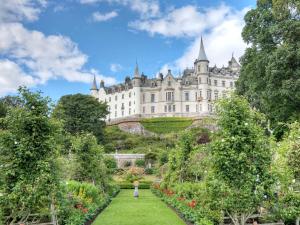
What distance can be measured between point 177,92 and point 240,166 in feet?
244

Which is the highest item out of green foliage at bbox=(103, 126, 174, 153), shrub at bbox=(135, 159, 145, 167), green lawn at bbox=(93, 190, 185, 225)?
green foliage at bbox=(103, 126, 174, 153)

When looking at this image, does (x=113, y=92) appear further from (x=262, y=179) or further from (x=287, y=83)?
(x=262, y=179)

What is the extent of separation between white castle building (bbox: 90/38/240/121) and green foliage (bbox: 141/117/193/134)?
388 cm

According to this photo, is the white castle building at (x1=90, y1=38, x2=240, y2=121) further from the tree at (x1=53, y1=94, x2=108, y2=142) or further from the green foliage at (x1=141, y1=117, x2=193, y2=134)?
the tree at (x1=53, y1=94, x2=108, y2=142)

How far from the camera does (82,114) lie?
5981 cm

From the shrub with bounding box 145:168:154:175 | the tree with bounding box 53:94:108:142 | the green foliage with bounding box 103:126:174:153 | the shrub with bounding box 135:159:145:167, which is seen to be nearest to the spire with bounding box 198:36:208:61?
the green foliage with bounding box 103:126:174:153

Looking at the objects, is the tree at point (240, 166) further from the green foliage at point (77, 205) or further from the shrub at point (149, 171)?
→ the shrub at point (149, 171)

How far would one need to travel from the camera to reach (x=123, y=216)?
16125 millimetres

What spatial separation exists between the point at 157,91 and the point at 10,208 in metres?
76.0

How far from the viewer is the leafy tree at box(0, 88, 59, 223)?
1002cm

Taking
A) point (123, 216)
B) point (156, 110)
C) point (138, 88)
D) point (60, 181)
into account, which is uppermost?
point (138, 88)

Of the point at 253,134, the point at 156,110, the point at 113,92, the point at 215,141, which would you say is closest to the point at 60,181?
the point at 215,141

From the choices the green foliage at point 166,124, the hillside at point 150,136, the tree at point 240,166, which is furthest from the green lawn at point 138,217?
the green foliage at point 166,124

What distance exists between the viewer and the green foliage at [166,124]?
76.4 meters
